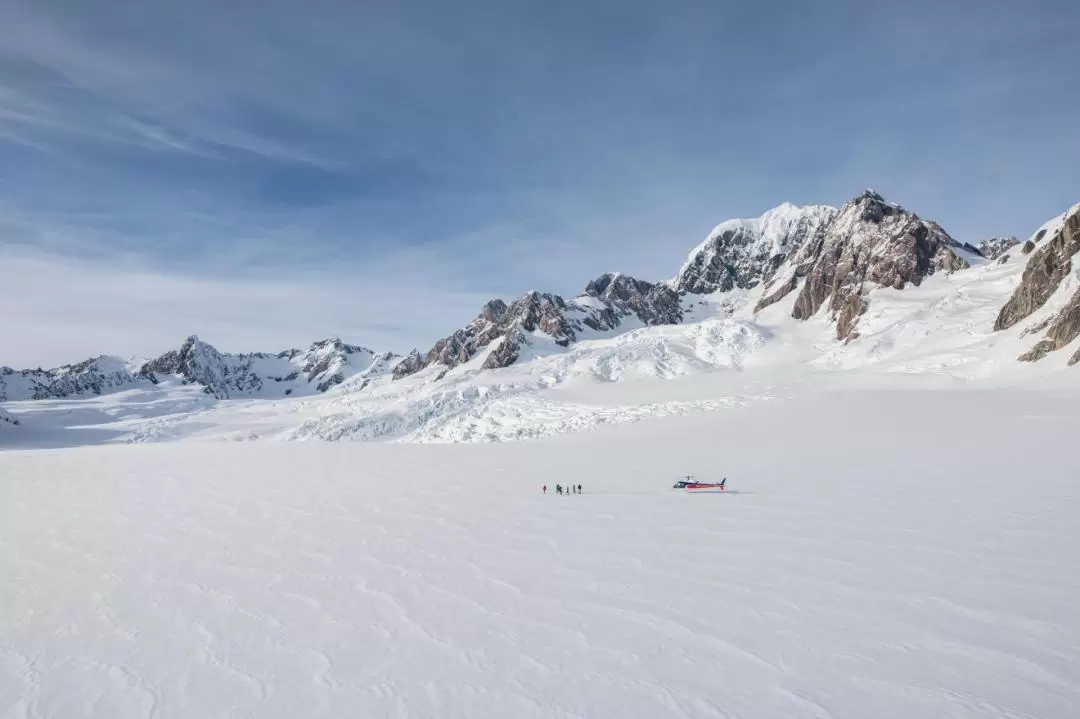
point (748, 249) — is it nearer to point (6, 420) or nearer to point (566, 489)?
point (566, 489)

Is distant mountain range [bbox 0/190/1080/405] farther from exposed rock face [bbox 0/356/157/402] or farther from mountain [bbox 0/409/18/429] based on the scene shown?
mountain [bbox 0/409/18/429]

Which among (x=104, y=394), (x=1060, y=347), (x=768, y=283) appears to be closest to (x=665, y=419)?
(x=1060, y=347)

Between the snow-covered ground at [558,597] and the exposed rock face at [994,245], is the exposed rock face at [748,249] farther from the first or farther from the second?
the snow-covered ground at [558,597]

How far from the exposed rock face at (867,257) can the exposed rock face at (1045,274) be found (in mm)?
23983

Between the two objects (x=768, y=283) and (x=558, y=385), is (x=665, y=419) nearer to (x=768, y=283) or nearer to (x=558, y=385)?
(x=558, y=385)

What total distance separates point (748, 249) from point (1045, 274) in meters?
101

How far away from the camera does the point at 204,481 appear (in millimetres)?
22703

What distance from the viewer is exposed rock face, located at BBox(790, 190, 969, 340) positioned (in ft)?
303

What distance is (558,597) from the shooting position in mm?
9586

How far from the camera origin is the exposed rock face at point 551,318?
132 meters

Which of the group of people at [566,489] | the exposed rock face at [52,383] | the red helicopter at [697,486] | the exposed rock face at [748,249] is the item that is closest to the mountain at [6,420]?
the exposed rock face at [52,383]

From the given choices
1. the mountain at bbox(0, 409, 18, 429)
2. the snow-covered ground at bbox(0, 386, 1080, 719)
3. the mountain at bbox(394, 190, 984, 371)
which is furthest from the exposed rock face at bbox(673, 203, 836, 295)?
the mountain at bbox(0, 409, 18, 429)

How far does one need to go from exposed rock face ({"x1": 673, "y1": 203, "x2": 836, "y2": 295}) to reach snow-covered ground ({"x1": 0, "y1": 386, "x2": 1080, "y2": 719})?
138 m

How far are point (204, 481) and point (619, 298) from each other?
140470 millimetres
